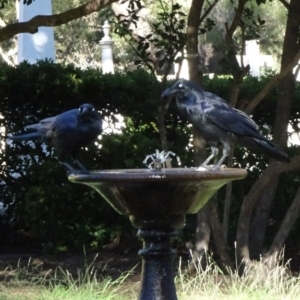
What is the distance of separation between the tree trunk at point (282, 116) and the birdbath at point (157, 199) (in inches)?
109

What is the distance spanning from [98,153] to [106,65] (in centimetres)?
1573

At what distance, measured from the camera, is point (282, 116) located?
26.4ft

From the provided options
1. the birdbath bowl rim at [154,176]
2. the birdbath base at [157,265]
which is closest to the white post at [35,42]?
the birdbath base at [157,265]

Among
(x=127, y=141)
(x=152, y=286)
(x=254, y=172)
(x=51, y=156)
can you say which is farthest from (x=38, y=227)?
(x=152, y=286)

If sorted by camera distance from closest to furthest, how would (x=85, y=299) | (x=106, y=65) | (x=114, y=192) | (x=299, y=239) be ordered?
(x=114, y=192) → (x=85, y=299) → (x=299, y=239) → (x=106, y=65)

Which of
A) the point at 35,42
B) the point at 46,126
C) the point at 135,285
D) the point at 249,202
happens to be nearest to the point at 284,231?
the point at 249,202

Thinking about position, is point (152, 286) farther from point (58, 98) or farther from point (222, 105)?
point (58, 98)

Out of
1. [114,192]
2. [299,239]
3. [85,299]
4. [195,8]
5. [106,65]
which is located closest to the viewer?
[114,192]

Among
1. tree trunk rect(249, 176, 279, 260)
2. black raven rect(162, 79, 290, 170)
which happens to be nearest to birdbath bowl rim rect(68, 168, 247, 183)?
black raven rect(162, 79, 290, 170)

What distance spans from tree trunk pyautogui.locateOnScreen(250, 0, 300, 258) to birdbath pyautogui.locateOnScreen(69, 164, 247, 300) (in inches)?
109

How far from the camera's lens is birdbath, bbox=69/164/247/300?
4539mm

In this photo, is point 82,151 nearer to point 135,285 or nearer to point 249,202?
point 135,285

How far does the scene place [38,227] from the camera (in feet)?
30.1

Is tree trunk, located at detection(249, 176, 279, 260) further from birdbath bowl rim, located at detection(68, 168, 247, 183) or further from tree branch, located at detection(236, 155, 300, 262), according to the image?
birdbath bowl rim, located at detection(68, 168, 247, 183)
